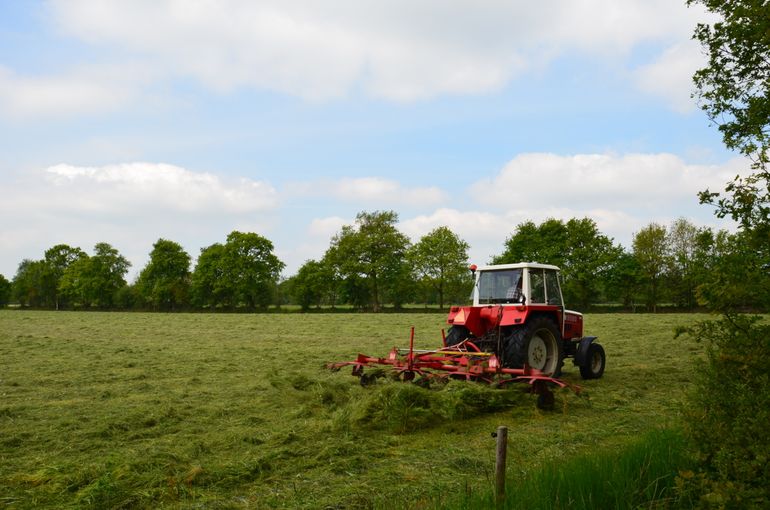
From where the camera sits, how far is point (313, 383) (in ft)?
31.5

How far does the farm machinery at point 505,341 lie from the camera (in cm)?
913

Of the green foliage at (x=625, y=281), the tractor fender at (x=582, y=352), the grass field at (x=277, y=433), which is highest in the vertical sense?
the green foliage at (x=625, y=281)

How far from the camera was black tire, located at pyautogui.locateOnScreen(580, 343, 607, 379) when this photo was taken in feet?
36.4


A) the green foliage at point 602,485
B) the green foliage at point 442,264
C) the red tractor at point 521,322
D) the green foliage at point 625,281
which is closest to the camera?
the green foliage at point 602,485

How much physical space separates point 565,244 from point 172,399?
166 ft

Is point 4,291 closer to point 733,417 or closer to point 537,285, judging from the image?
point 537,285

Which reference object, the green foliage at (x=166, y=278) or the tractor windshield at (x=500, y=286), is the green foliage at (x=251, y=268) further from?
the tractor windshield at (x=500, y=286)

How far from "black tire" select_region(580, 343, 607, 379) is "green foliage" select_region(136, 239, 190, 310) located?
211 feet

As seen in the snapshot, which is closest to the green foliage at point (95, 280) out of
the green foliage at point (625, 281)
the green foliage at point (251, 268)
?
the green foliage at point (251, 268)

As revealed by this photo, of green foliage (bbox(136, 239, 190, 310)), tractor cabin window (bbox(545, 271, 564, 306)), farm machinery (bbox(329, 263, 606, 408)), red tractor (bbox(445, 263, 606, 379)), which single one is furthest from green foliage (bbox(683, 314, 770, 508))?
green foliage (bbox(136, 239, 190, 310))

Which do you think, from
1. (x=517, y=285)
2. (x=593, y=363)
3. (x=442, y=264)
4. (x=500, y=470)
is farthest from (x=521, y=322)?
(x=442, y=264)

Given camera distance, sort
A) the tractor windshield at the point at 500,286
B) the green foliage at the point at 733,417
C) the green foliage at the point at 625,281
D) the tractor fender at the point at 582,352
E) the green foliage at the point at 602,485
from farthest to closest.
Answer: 1. the green foliage at the point at 625,281
2. the tractor fender at the point at 582,352
3. the tractor windshield at the point at 500,286
4. the green foliage at the point at 602,485
5. the green foliage at the point at 733,417

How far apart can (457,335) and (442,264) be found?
52.2 meters

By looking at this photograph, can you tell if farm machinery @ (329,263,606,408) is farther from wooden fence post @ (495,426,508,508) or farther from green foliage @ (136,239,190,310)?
green foliage @ (136,239,190,310)
